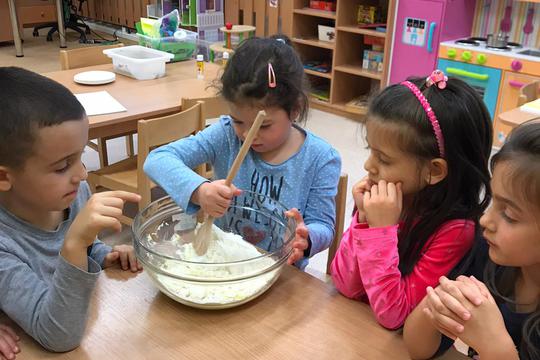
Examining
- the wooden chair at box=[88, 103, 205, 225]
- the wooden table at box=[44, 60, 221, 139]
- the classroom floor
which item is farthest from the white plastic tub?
the classroom floor

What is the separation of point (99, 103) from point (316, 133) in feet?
7.30

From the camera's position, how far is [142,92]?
2529mm

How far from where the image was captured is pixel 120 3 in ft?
23.3

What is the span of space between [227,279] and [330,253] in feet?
2.08

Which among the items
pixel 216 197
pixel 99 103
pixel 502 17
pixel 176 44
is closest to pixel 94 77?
pixel 99 103

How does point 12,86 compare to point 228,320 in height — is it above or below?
above

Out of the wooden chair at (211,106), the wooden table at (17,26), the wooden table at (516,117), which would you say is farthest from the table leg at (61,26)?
the wooden table at (516,117)

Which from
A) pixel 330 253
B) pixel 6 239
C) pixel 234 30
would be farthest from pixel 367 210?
pixel 234 30

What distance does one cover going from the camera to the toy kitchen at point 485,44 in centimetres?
357

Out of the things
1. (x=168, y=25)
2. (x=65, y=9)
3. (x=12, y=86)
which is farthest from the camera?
(x=65, y=9)

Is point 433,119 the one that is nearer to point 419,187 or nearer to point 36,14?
point 419,187

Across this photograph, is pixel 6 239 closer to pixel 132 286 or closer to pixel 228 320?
pixel 132 286

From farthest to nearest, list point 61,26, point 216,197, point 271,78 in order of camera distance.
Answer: point 61,26
point 271,78
point 216,197

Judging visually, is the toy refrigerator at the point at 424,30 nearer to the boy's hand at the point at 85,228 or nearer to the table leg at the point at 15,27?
the boy's hand at the point at 85,228
